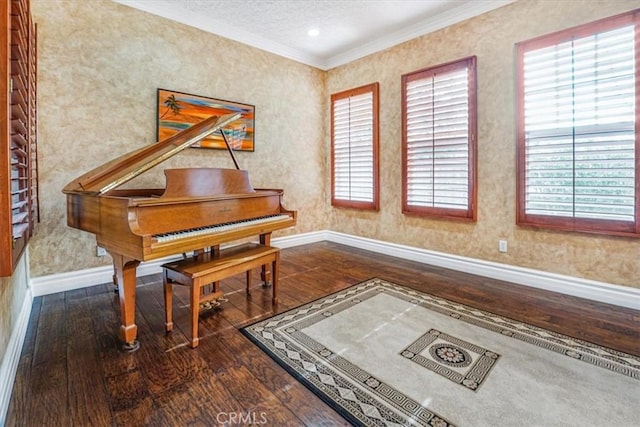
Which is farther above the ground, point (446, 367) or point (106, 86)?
point (106, 86)

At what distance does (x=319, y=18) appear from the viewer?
3807 mm

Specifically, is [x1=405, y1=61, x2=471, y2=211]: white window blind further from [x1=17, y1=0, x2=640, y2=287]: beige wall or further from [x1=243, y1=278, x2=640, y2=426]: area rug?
[x1=243, y1=278, x2=640, y2=426]: area rug

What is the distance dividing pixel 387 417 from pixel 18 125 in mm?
2431

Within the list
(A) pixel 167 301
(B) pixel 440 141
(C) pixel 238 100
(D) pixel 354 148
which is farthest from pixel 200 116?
(B) pixel 440 141

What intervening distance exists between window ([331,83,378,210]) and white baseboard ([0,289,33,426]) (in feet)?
12.9

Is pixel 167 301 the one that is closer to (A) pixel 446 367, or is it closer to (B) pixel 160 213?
(B) pixel 160 213

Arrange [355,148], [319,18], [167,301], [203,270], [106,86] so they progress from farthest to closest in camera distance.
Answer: [355,148]
[319,18]
[106,86]
[167,301]
[203,270]

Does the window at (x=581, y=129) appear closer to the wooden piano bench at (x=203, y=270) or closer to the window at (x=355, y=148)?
the window at (x=355, y=148)

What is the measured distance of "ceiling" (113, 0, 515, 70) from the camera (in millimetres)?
3479

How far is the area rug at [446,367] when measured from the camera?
150 cm

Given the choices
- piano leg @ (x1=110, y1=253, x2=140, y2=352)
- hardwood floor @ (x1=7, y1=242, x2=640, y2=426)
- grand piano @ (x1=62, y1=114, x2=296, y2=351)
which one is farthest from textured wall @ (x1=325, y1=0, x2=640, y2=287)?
piano leg @ (x1=110, y1=253, x2=140, y2=352)

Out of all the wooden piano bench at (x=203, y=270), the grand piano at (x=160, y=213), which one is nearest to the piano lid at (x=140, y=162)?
the grand piano at (x=160, y=213)

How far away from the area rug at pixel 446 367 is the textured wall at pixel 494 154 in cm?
116

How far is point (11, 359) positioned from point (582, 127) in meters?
4.51
